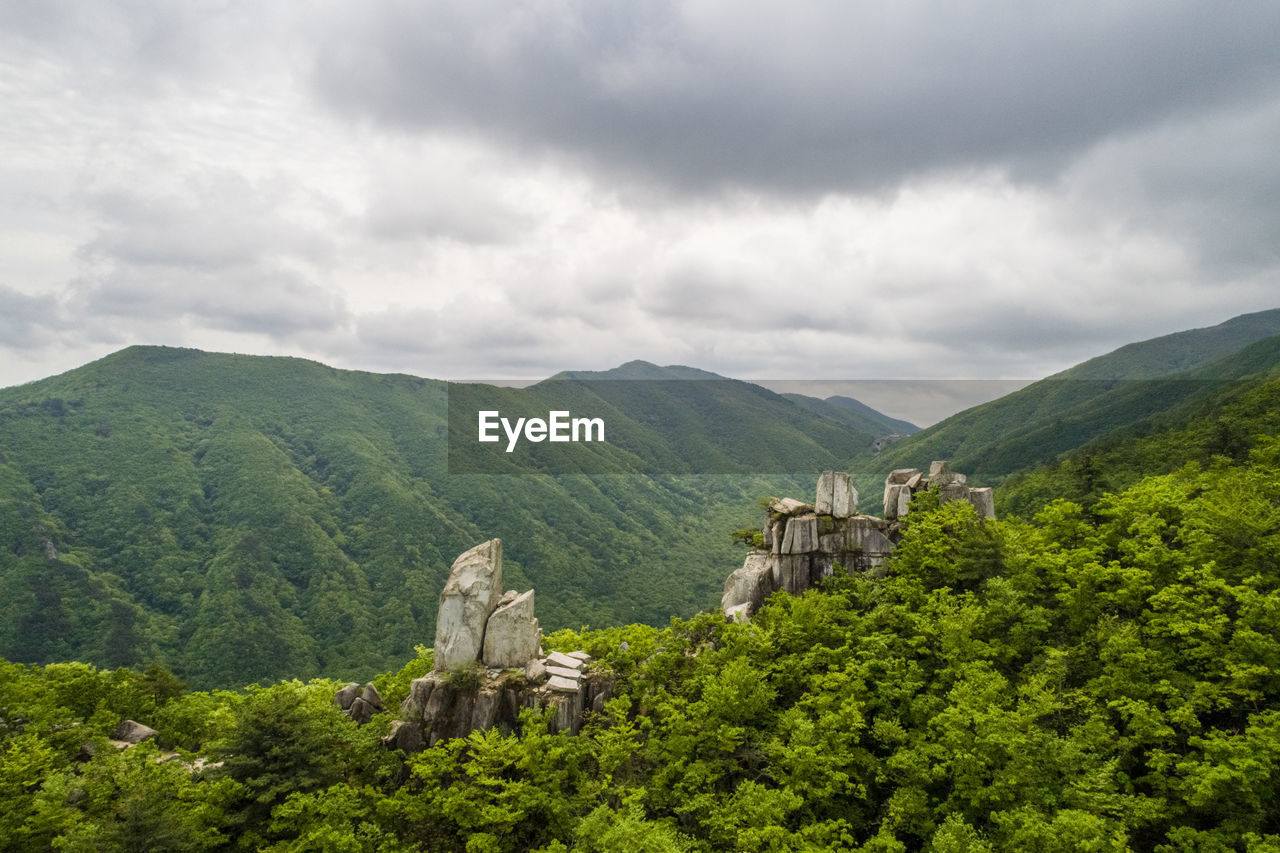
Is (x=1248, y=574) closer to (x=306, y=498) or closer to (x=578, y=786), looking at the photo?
(x=578, y=786)

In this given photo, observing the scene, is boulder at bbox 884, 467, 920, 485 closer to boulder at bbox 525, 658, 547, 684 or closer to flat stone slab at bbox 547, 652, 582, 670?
flat stone slab at bbox 547, 652, 582, 670

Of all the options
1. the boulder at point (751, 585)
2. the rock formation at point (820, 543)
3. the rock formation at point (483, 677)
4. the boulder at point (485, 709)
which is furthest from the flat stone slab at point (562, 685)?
the rock formation at point (820, 543)

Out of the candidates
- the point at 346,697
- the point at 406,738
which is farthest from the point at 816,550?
the point at 346,697

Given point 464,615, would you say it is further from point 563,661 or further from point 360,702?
point 360,702

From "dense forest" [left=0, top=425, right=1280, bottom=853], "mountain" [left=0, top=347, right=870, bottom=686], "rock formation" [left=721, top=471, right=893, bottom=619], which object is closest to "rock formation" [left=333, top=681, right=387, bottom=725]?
"dense forest" [left=0, top=425, right=1280, bottom=853]

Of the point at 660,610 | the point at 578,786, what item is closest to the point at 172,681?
the point at 578,786

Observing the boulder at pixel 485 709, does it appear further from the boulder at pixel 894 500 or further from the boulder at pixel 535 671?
the boulder at pixel 894 500
